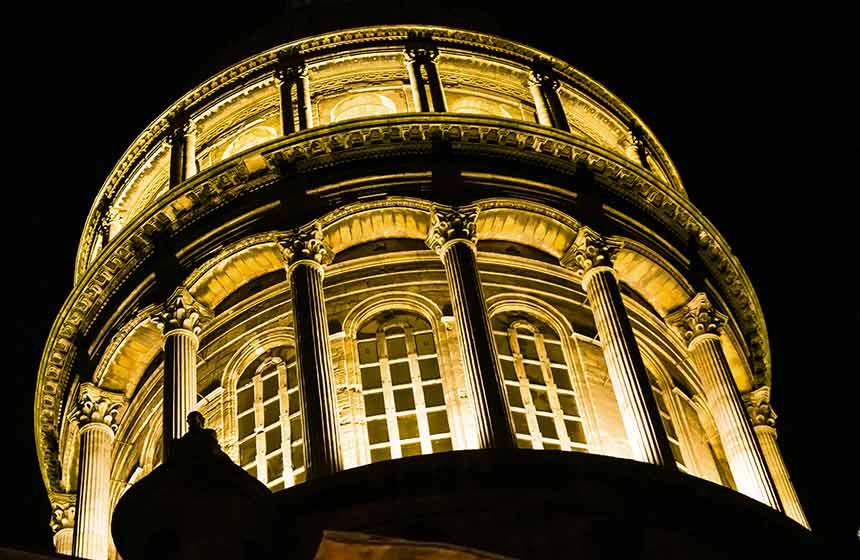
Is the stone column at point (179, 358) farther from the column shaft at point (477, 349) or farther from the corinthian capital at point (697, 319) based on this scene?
the corinthian capital at point (697, 319)

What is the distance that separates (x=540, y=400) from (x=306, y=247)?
5.62 metres

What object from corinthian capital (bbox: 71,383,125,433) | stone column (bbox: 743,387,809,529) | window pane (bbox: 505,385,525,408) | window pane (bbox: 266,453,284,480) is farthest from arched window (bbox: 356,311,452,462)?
stone column (bbox: 743,387,809,529)

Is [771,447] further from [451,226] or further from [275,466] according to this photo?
[275,466]

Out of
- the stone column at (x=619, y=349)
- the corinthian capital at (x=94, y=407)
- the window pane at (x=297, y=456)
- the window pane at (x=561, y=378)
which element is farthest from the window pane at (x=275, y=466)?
the stone column at (x=619, y=349)

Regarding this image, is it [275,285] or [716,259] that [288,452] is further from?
[716,259]

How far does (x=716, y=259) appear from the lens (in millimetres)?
31609

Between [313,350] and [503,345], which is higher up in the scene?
[503,345]

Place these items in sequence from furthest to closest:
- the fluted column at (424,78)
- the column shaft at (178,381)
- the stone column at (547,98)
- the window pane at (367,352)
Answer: the stone column at (547,98) < the fluted column at (424,78) < the window pane at (367,352) < the column shaft at (178,381)

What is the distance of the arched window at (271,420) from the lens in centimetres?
2709

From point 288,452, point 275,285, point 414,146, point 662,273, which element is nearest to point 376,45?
point 414,146

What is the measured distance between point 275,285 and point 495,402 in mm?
7987

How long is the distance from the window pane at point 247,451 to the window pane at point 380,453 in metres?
2.69

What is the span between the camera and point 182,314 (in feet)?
93.2

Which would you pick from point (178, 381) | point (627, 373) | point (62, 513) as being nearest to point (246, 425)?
point (178, 381)
